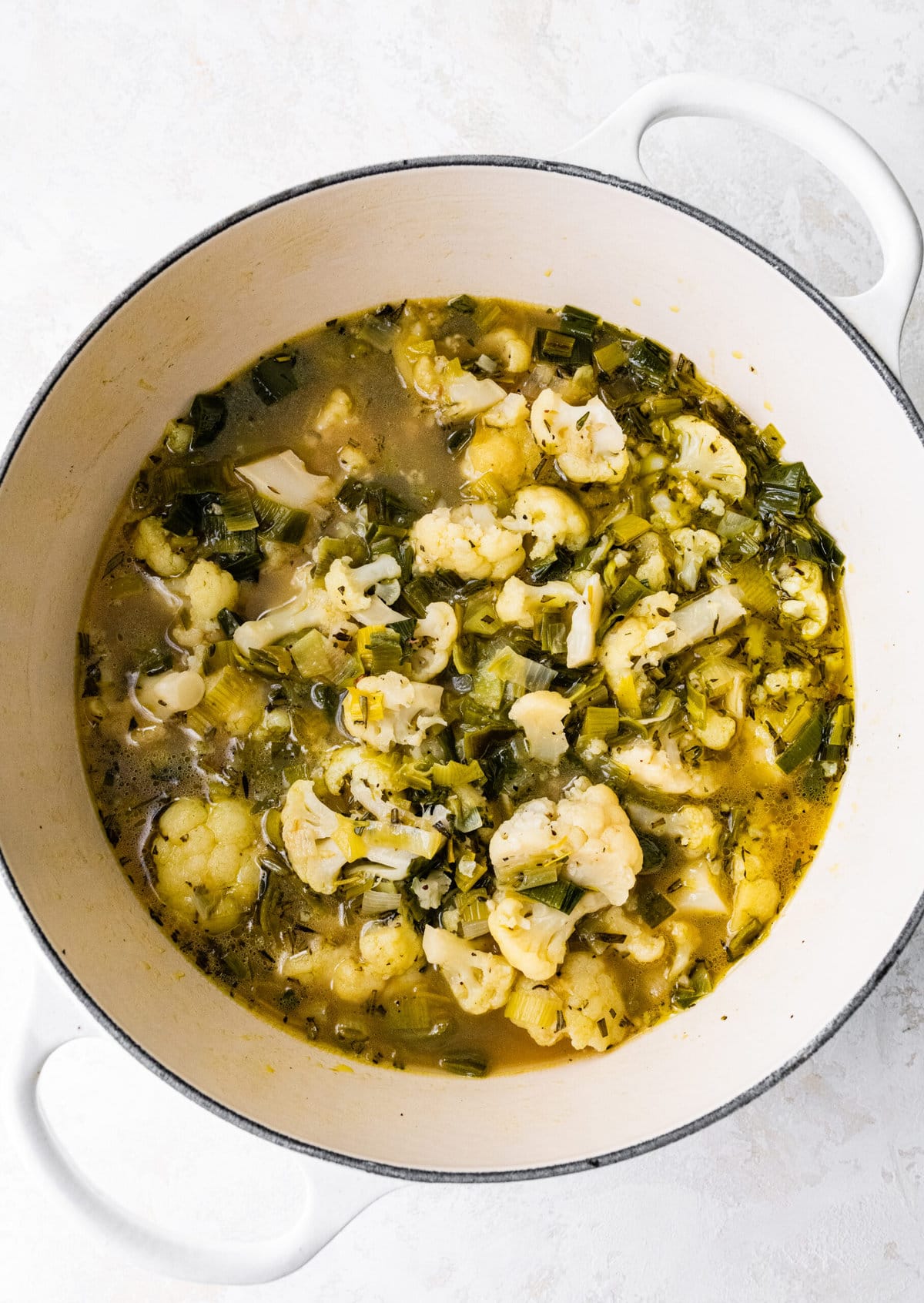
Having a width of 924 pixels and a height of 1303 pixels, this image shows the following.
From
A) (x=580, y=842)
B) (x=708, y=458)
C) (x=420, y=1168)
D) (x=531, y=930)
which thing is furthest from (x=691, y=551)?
(x=420, y=1168)

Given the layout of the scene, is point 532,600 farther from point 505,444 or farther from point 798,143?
point 798,143

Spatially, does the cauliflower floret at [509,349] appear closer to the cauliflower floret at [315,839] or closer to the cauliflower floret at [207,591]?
the cauliflower floret at [207,591]

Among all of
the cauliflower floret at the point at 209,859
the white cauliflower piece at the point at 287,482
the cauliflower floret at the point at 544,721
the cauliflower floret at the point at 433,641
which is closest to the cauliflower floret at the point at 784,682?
the cauliflower floret at the point at 544,721

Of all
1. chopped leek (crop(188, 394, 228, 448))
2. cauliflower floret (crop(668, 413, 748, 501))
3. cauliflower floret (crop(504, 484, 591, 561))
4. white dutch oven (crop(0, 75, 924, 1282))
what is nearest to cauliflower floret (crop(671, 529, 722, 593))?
cauliflower floret (crop(668, 413, 748, 501))

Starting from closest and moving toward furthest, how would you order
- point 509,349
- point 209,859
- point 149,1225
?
point 149,1225 < point 209,859 < point 509,349

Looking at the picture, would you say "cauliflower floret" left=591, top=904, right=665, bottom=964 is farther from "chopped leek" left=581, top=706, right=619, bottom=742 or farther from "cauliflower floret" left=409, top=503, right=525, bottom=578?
"cauliflower floret" left=409, top=503, right=525, bottom=578

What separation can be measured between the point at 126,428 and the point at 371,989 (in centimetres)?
151

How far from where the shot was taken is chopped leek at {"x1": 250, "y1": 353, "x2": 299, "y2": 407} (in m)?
2.70

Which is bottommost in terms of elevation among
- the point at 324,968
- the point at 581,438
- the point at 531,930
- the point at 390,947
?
the point at 324,968

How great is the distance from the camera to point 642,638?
2.51 metres

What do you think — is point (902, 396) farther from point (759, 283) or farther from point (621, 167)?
point (621, 167)

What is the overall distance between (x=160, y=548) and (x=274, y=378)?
20.6 inches

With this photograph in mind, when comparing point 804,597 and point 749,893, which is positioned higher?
point 804,597

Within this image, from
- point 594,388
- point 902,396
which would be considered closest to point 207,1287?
point 594,388
